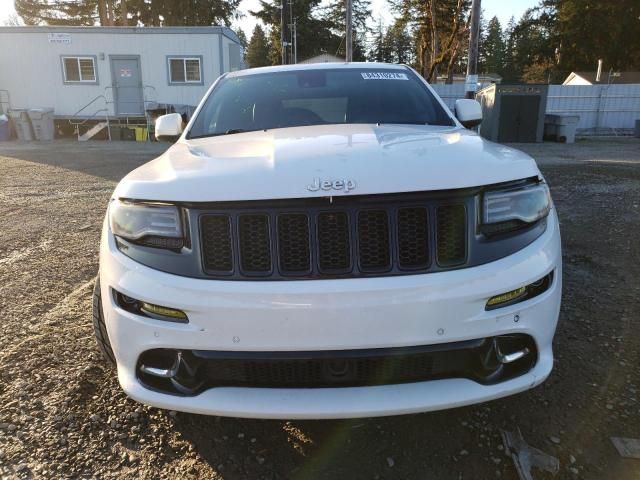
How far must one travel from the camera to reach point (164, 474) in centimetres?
194

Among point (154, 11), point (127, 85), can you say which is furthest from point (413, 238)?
point (154, 11)

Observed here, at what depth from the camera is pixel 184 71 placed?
1969cm

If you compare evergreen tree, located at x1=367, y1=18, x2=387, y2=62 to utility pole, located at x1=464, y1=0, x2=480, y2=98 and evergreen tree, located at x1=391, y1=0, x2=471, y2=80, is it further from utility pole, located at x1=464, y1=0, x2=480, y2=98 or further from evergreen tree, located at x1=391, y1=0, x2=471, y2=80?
utility pole, located at x1=464, y1=0, x2=480, y2=98

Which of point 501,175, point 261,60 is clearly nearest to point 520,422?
→ point 501,175

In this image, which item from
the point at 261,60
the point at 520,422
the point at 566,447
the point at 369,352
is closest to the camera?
the point at 369,352

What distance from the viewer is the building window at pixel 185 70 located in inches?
770

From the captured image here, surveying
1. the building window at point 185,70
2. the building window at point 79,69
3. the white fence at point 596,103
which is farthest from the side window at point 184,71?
the white fence at point 596,103

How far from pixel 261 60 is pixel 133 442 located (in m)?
81.4

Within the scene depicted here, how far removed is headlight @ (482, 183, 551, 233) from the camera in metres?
1.86

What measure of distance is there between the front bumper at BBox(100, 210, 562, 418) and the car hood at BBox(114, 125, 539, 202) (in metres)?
0.32

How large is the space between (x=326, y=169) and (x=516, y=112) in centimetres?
1693

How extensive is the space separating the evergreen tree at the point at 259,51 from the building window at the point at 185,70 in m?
59.6

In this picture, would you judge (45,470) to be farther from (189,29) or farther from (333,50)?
(333,50)

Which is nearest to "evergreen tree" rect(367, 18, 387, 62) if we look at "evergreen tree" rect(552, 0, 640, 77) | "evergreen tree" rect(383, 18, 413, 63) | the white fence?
"evergreen tree" rect(383, 18, 413, 63)
